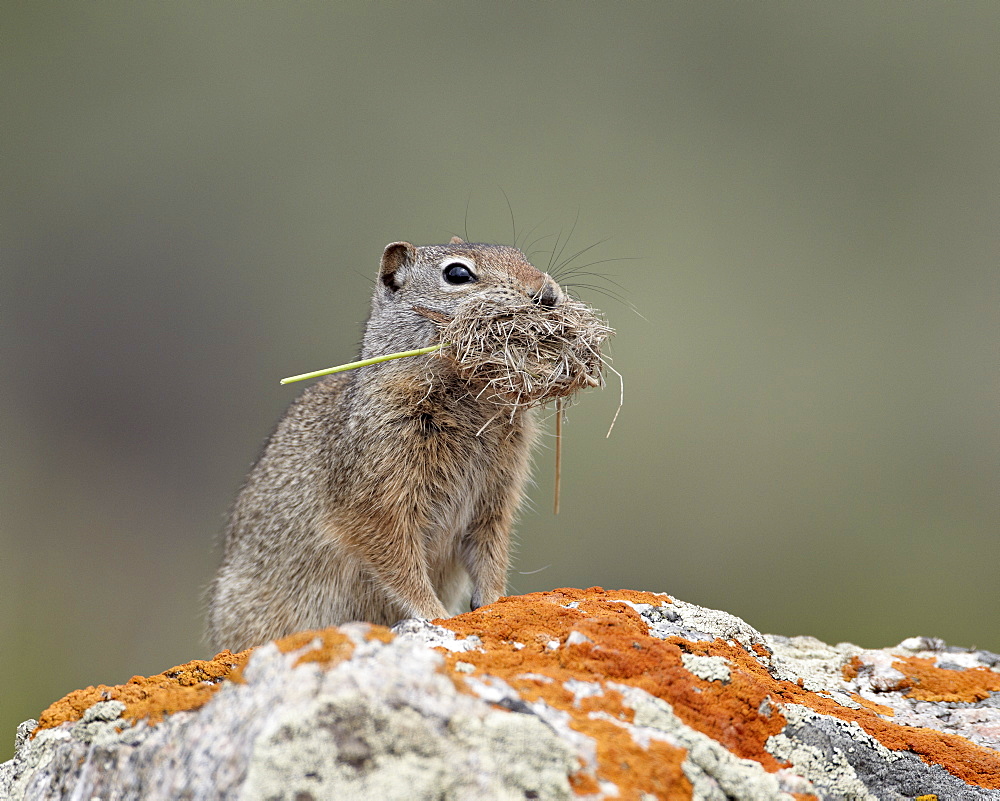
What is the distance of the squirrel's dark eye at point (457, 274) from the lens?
4793 mm

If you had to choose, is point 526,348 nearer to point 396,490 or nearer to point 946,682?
point 396,490

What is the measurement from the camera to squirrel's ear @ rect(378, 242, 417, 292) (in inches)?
205

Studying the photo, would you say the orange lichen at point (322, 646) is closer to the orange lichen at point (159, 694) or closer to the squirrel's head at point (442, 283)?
the orange lichen at point (159, 694)

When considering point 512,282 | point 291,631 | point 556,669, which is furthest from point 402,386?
point 556,669

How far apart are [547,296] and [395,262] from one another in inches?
46.0

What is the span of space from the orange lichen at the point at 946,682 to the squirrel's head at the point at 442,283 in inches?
90.1

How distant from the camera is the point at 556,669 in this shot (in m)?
2.68

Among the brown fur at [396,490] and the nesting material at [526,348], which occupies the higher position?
the nesting material at [526,348]

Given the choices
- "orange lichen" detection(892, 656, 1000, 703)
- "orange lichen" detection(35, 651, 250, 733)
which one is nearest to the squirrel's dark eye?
"orange lichen" detection(35, 651, 250, 733)

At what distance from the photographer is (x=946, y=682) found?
4066mm

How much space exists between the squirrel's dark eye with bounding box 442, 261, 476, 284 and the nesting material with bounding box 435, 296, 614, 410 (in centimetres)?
38

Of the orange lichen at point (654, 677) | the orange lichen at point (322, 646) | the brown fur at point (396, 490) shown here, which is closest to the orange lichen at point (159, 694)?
the orange lichen at point (322, 646)

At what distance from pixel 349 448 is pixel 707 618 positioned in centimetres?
210

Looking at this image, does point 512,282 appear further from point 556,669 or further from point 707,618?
point 556,669
